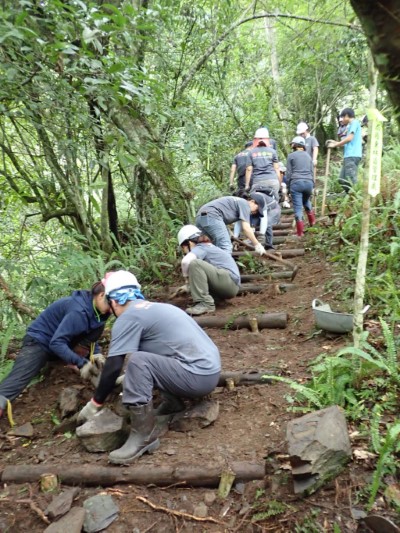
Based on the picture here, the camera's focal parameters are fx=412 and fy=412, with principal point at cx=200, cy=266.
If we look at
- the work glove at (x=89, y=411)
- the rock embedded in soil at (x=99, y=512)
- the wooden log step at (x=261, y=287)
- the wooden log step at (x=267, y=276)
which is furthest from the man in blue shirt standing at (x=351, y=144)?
the rock embedded in soil at (x=99, y=512)

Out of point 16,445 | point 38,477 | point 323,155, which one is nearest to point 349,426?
point 38,477

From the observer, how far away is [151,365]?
315cm

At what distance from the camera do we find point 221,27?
822 centimetres

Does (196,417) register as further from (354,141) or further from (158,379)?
(354,141)

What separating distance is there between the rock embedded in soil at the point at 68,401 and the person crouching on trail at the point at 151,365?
0.32 m

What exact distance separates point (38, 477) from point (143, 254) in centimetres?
436

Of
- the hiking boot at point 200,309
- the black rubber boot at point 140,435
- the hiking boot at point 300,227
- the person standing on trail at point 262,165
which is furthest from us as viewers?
the person standing on trail at point 262,165

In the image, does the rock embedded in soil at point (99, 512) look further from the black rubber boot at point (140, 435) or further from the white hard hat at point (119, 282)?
the white hard hat at point (119, 282)

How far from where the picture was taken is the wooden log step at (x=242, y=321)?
15.3 ft

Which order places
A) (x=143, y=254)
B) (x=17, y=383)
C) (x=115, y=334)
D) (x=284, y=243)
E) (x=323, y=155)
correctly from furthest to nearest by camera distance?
(x=323, y=155) → (x=284, y=243) → (x=143, y=254) → (x=17, y=383) → (x=115, y=334)

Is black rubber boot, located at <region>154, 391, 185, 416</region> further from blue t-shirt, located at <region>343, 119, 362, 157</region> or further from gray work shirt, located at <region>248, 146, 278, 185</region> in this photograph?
blue t-shirt, located at <region>343, 119, 362, 157</region>

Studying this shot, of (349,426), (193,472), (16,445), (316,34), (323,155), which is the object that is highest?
(316,34)

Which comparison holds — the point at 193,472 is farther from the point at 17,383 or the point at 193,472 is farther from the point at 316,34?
the point at 316,34

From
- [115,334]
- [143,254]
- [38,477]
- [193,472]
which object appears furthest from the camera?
[143,254]
